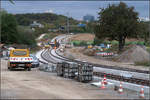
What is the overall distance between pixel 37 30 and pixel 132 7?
102 m

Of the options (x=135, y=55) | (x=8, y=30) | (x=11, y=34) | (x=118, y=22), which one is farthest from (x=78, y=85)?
(x=8, y=30)

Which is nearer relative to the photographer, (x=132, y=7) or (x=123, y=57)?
(x=123, y=57)

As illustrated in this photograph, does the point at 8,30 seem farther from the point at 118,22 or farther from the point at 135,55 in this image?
the point at 135,55

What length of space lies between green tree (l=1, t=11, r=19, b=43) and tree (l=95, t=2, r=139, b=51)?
4599 centimetres

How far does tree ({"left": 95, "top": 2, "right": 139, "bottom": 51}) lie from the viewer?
51688 millimetres

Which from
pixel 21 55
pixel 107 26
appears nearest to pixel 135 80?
pixel 21 55

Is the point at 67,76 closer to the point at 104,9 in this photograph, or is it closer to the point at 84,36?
the point at 104,9

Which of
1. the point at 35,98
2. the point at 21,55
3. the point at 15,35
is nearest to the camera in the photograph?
the point at 35,98

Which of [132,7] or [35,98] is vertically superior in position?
[132,7]

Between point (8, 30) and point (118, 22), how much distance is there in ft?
172

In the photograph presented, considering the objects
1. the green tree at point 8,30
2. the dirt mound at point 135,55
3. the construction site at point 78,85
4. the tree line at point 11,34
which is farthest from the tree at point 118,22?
the green tree at point 8,30

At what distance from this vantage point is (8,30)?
313 ft

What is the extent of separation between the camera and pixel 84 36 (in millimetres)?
125688

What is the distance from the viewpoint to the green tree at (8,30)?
311 feet
